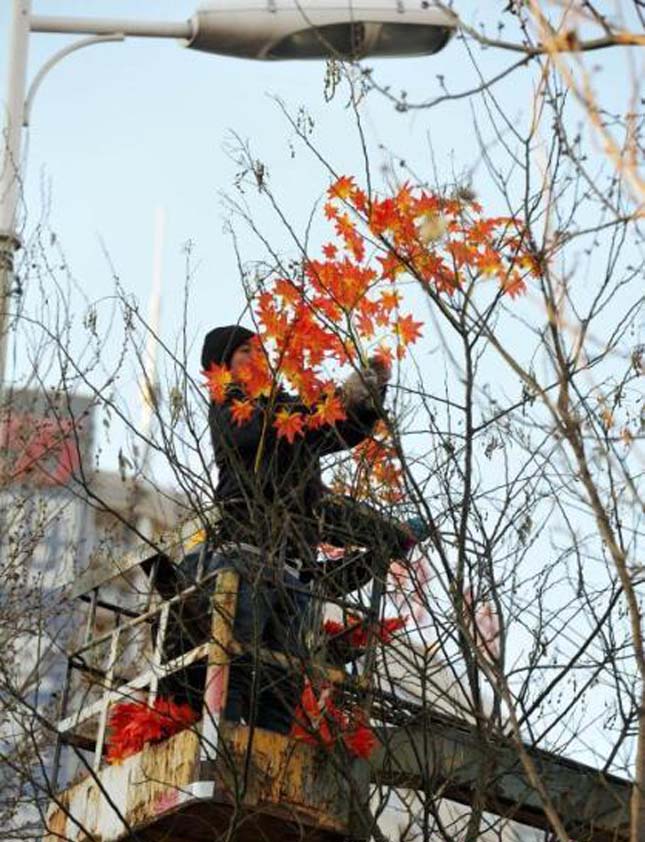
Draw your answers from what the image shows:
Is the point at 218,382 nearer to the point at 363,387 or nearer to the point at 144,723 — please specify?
the point at 363,387

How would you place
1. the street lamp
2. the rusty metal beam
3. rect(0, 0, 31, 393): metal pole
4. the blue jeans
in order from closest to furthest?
the blue jeans → the rusty metal beam → the street lamp → rect(0, 0, 31, 393): metal pole

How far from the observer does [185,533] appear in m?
10.7

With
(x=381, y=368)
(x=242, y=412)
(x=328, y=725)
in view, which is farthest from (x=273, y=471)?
(x=328, y=725)

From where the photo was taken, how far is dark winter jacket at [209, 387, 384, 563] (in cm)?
985

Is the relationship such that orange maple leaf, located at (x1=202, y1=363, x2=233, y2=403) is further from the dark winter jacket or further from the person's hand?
the person's hand

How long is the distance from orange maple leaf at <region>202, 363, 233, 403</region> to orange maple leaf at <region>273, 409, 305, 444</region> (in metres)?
0.35

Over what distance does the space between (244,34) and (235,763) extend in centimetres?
487

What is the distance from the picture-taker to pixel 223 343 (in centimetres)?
1041

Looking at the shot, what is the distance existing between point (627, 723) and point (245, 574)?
1.87m

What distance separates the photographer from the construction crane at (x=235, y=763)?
32.4 ft

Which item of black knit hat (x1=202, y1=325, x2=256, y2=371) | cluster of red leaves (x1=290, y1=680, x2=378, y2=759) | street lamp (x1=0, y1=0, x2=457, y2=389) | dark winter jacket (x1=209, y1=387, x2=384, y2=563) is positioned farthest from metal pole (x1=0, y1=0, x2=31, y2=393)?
cluster of red leaves (x1=290, y1=680, x2=378, y2=759)

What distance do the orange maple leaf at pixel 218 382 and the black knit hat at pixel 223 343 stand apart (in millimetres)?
111

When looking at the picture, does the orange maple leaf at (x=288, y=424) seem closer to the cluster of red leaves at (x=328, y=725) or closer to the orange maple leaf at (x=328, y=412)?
the orange maple leaf at (x=328, y=412)

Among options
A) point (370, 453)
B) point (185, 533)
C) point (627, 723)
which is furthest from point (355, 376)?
point (627, 723)
